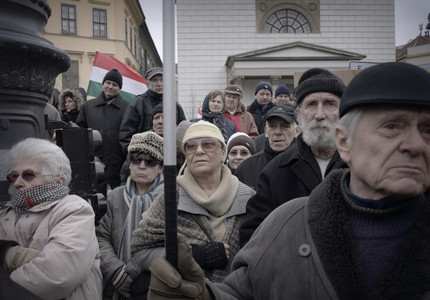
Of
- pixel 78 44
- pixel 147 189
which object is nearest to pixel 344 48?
pixel 78 44

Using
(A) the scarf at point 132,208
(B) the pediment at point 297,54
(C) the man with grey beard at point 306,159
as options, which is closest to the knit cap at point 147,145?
(A) the scarf at point 132,208

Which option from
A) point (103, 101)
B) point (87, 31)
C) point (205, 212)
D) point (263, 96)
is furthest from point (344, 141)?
point (87, 31)

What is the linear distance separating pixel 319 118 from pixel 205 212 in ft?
3.08

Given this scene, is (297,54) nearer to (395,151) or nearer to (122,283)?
(122,283)

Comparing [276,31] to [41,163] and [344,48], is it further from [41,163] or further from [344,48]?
[41,163]

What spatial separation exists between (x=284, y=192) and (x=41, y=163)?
136 centimetres

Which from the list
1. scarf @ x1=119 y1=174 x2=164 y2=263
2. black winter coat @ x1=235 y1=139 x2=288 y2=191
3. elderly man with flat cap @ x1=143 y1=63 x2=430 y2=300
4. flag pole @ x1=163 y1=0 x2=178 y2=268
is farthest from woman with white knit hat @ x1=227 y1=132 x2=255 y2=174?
flag pole @ x1=163 y1=0 x2=178 y2=268

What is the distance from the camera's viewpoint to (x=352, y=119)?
65.2 inches

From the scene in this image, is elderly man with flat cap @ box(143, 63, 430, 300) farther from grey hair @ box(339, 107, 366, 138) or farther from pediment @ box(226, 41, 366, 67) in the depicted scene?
pediment @ box(226, 41, 366, 67)

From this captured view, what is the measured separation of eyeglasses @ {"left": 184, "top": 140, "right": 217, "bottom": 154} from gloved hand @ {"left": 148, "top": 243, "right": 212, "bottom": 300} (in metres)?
1.78

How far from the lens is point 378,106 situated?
157 centimetres

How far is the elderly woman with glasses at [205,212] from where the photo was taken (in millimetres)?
2832

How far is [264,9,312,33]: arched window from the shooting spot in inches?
1249

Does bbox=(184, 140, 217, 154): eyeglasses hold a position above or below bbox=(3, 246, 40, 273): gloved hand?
above
